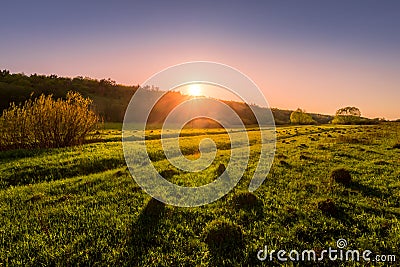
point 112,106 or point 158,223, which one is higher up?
point 112,106

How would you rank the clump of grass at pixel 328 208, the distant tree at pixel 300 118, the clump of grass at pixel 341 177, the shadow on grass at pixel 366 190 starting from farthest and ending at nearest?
1. the distant tree at pixel 300 118
2. the clump of grass at pixel 341 177
3. the shadow on grass at pixel 366 190
4. the clump of grass at pixel 328 208

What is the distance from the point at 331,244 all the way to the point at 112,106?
10660 cm

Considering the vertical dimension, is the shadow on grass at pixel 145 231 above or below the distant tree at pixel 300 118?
below

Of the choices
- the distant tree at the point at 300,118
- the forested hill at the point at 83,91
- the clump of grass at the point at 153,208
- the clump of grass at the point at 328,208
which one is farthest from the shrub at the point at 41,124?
the distant tree at the point at 300,118

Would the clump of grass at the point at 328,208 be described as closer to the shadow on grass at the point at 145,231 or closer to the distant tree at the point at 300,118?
the shadow on grass at the point at 145,231

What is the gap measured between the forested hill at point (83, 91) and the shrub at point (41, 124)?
63635 millimetres

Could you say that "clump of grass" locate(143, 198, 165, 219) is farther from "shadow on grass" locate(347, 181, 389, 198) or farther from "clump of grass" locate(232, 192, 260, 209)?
"shadow on grass" locate(347, 181, 389, 198)

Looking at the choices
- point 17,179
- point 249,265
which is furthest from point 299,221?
point 17,179

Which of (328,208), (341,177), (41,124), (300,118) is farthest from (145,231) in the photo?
(300,118)

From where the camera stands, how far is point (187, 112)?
360 ft

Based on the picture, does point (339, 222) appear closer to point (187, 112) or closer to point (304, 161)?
point (304, 161)

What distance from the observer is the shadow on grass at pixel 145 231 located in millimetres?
6637

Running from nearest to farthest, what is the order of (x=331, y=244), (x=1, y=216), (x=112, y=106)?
(x=331, y=244)
(x=1, y=216)
(x=112, y=106)

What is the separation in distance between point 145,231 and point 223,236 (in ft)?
7.76
